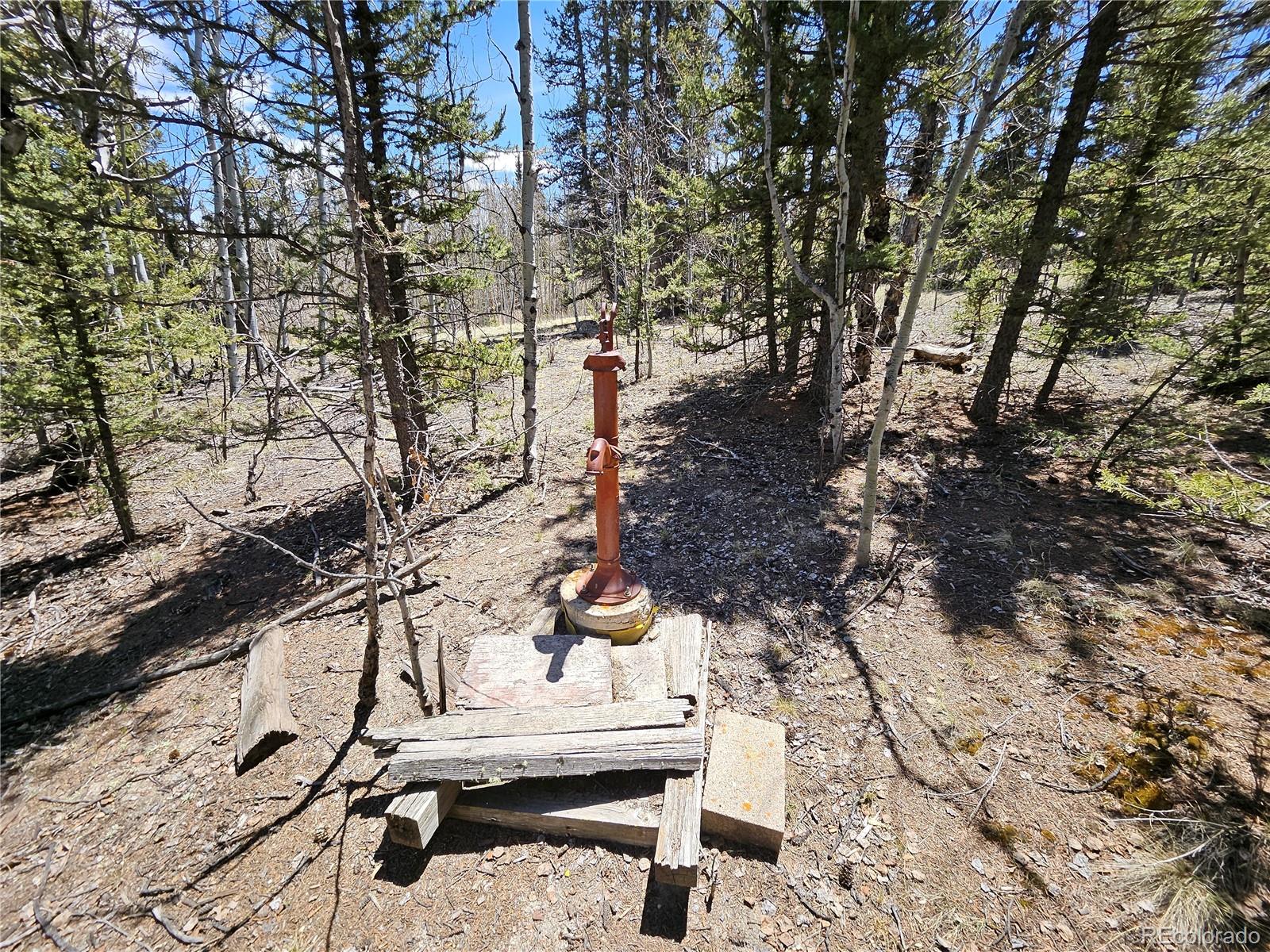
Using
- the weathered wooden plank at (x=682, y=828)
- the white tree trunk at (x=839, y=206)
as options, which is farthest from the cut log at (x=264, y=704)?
the white tree trunk at (x=839, y=206)

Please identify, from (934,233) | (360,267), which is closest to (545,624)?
(360,267)

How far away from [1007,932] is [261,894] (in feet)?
15.2

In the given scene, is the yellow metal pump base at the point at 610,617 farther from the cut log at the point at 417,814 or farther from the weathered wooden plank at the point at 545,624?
the cut log at the point at 417,814

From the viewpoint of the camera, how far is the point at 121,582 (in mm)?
7977

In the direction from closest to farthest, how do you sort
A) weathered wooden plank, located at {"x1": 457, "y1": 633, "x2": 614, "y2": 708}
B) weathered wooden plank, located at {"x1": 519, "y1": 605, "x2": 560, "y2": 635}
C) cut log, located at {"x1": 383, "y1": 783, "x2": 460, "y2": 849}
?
cut log, located at {"x1": 383, "y1": 783, "x2": 460, "y2": 849} → weathered wooden plank, located at {"x1": 457, "y1": 633, "x2": 614, "y2": 708} → weathered wooden plank, located at {"x1": 519, "y1": 605, "x2": 560, "y2": 635}

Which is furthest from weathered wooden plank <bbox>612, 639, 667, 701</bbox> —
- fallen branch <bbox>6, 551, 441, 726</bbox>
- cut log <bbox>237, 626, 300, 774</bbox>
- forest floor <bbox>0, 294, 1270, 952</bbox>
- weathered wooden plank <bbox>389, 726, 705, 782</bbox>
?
cut log <bbox>237, 626, 300, 774</bbox>

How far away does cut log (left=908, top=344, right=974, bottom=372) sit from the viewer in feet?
38.3

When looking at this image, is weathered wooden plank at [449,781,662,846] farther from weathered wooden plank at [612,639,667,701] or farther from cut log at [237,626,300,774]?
cut log at [237,626,300,774]

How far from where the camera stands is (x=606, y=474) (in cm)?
427

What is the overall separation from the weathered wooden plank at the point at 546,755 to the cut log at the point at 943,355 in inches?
464

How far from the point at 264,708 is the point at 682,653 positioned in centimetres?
376

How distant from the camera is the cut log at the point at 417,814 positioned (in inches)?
125

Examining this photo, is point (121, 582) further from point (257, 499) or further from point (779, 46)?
point (779, 46)

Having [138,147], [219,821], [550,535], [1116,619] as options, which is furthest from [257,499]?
[1116,619]
